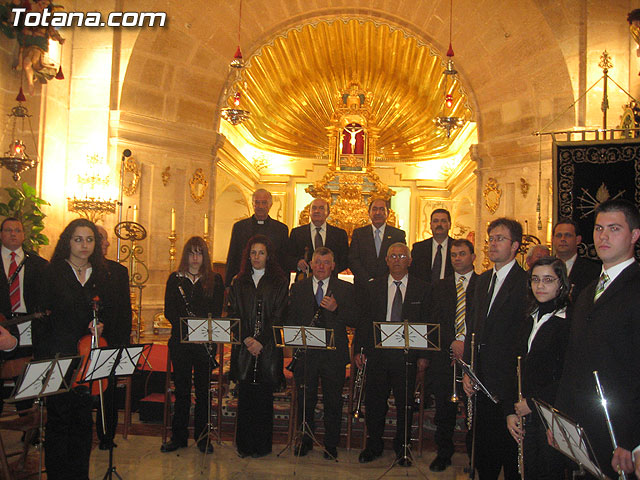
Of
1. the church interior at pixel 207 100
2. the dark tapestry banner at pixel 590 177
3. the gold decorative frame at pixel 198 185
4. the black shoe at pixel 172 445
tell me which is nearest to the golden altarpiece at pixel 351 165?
the church interior at pixel 207 100

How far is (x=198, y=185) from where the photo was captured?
10797mm

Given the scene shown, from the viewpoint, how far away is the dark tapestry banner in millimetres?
7246

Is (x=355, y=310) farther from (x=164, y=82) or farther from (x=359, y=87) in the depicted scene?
(x=359, y=87)

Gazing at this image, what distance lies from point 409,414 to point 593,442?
2500 mm

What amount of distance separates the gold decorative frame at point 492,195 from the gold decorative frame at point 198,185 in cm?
486

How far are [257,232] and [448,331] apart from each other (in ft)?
7.87

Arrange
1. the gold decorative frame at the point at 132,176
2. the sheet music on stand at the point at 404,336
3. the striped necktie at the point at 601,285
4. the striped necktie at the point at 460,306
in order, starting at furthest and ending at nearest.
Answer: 1. the gold decorative frame at the point at 132,176
2. the striped necktie at the point at 460,306
3. the sheet music on stand at the point at 404,336
4. the striped necktie at the point at 601,285

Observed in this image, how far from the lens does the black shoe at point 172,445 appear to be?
5278 mm

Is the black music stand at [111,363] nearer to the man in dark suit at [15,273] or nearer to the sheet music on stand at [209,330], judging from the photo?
the sheet music on stand at [209,330]

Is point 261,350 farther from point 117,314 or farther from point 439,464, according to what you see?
point 439,464

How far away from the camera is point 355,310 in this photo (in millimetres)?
5402

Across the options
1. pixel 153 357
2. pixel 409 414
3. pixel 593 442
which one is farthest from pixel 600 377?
pixel 153 357

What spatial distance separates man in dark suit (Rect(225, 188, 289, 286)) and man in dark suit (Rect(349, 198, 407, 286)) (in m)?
0.77

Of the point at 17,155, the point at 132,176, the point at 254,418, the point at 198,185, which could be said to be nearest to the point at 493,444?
the point at 254,418
